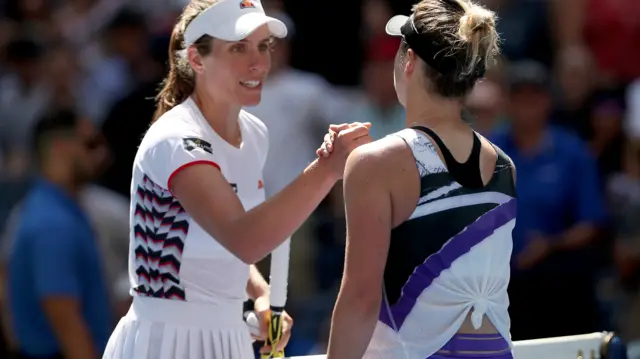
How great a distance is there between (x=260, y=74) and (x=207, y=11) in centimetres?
28

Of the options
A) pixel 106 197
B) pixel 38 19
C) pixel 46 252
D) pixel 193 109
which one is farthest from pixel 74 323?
pixel 38 19

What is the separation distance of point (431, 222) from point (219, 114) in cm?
107

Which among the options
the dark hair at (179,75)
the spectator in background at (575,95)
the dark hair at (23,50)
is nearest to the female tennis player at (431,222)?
the dark hair at (179,75)

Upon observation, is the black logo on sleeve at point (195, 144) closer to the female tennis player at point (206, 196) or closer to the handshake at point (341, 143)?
the female tennis player at point (206, 196)

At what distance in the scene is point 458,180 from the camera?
3424 mm

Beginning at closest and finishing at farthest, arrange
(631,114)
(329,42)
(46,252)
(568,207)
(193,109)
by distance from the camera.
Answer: (193,109) → (46,252) → (568,207) → (631,114) → (329,42)

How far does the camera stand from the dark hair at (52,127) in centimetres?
706

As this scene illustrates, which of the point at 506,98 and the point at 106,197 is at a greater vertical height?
the point at 506,98

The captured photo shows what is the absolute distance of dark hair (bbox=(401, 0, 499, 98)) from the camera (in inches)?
135

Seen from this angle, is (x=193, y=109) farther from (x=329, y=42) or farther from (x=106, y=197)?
(x=329, y=42)

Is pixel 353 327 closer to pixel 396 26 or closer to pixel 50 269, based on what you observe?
pixel 396 26

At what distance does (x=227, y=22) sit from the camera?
4.07 meters

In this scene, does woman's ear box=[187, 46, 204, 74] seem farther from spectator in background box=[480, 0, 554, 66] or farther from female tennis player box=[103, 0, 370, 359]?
spectator in background box=[480, 0, 554, 66]

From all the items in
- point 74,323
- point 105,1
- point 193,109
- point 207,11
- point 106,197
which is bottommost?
point 74,323
